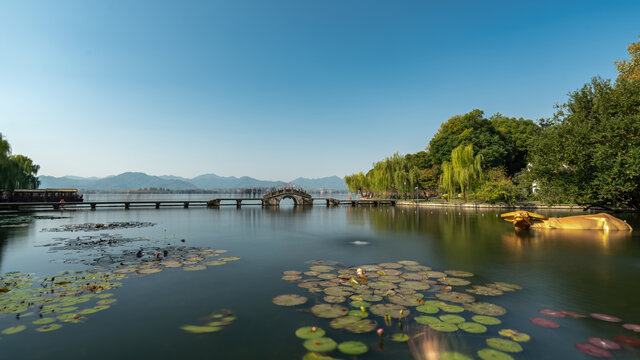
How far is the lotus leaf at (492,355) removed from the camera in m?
5.16

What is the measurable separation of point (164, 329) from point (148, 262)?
733cm

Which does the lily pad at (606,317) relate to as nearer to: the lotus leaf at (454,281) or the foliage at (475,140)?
the lotus leaf at (454,281)

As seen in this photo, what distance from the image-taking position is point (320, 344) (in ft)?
19.0

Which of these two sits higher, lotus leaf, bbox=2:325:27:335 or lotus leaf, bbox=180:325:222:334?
lotus leaf, bbox=2:325:27:335

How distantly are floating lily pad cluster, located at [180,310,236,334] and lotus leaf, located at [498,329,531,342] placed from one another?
20.3ft

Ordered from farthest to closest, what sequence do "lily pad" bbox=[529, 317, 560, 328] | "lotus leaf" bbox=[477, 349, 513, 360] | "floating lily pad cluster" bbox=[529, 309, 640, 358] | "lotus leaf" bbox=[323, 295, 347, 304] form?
"lotus leaf" bbox=[323, 295, 347, 304] < "lily pad" bbox=[529, 317, 560, 328] < "floating lily pad cluster" bbox=[529, 309, 640, 358] < "lotus leaf" bbox=[477, 349, 513, 360]

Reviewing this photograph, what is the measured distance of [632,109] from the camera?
20359 mm

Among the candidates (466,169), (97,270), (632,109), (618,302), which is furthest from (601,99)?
(97,270)

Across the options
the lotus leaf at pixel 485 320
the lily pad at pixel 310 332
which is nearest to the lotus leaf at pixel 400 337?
the lily pad at pixel 310 332

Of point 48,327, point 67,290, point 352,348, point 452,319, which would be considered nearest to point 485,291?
point 452,319

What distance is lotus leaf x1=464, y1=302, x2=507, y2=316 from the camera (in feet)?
23.8

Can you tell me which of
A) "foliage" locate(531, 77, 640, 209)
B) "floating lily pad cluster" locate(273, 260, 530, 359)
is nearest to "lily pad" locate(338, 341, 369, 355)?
"floating lily pad cluster" locate(273, 260, 530, 359)

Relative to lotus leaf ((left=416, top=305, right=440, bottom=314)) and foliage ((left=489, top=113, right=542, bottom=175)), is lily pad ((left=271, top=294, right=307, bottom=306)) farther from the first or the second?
foliage ((left=489, top=113, right=542, bottom=175))

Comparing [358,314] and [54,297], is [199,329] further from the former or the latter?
[54,297]
